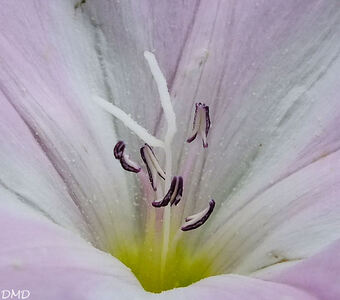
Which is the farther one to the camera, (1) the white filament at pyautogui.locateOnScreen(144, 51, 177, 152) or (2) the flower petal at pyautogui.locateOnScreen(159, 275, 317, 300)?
(1) the white filament at pyautogui.locateOnScreen(144, 51, 177, 152)

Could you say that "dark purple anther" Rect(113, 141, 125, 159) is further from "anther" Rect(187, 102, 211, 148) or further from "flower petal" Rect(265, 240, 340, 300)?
"flower petal" Rect(265, 240, 340, 300)

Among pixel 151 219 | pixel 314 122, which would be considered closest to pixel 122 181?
pixel 151 219

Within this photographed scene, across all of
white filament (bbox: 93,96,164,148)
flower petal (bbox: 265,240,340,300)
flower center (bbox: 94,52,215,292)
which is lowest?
flower center (bbox: 94,52,215,292)

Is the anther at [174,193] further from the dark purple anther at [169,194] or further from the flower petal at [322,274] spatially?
the flower petal at [322,274]

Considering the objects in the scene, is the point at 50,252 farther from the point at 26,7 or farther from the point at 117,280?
the point at 26,7

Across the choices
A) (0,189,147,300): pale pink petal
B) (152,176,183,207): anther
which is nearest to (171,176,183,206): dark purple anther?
(152,176,183,207): anther

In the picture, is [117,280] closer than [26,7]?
Yes

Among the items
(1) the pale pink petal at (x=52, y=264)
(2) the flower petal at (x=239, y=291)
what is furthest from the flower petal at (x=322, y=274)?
(1) the pale pink petal at (x=52, y=264)
